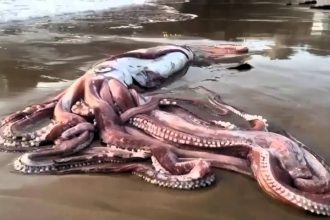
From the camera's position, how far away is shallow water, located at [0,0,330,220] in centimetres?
380

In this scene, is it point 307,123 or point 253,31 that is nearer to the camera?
point 307,123

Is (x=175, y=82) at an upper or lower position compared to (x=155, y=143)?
lower

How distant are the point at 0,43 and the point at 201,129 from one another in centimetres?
789

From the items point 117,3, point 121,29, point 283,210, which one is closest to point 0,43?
point 121,29

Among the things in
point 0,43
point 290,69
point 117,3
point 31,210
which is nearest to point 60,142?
point 31,210

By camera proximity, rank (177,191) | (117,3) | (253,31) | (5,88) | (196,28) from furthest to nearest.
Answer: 1. (117,3)
2. (196,28)
3. (253,31)
4. (5,88)
5. (177,191)

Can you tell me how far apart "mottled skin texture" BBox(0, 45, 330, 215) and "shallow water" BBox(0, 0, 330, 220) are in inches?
5.6

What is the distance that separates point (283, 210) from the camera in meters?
3.75

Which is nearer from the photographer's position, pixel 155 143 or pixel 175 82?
pixel 155 143

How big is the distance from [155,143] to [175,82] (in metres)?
2.94

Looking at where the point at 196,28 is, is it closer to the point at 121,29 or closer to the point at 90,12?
the point at 121,29

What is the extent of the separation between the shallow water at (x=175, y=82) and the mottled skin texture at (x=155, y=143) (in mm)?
142

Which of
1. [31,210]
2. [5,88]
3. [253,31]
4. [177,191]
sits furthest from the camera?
[253,31]

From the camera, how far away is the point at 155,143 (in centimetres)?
465
